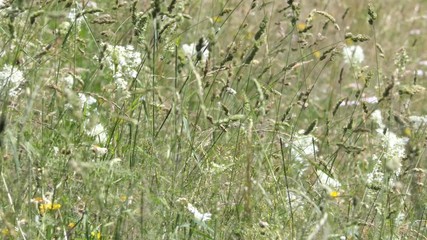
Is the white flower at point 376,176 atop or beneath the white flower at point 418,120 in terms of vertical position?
beneath

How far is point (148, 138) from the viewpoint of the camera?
3070mm

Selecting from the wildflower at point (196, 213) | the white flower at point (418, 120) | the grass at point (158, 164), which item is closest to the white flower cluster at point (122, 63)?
the grass at point (158, 164)

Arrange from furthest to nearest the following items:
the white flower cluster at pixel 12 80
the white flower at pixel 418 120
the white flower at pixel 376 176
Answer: the white flower at pixel 418 120 < the white flower at pixel 376 176 < the white flower cluster at pixel 12 80

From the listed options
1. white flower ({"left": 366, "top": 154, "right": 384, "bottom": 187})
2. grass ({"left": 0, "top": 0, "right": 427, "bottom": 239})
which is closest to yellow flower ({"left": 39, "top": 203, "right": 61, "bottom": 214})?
grass ({"left": 0, "top": 0, "right": 427, "bottom": 239})

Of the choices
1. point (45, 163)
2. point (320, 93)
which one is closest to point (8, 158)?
point (45, 163)

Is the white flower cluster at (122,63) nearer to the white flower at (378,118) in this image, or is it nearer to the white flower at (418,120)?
the white flower at (378,118)

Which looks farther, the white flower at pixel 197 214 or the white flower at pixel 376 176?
the white flower at pixel 376 176

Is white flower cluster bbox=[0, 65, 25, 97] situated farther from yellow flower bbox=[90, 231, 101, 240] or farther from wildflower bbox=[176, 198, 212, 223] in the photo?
wildflower bbox=[176, 198, 212, 223]

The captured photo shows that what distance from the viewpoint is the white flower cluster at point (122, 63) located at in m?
3.16

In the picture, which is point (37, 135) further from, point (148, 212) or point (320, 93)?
point (320, 93)

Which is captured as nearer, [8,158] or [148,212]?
[148,212]

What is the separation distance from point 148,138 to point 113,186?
0.37m

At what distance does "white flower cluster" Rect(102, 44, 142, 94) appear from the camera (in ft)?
10.4

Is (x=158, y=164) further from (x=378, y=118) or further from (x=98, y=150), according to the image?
(x=378, y=118)
